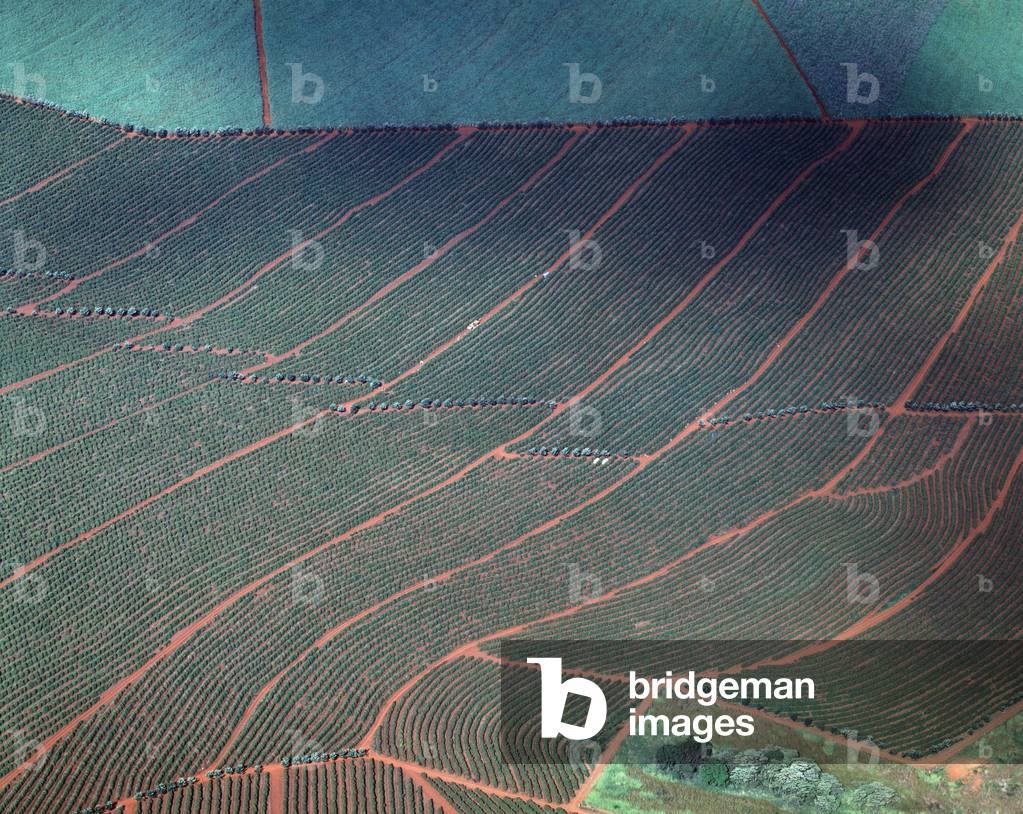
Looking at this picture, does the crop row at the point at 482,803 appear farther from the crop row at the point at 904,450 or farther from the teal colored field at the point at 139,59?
the teal colored field at the point at 139,59

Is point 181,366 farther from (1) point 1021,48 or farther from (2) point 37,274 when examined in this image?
(1) point 1021,48

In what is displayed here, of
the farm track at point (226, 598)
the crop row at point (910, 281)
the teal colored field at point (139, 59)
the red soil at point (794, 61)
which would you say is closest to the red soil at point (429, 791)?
the farm track at point (226, 598)

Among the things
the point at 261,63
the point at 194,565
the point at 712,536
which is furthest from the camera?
the point at 261,63

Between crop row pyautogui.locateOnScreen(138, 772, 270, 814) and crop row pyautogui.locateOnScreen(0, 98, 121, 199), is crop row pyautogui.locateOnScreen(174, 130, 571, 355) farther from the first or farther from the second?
crop row pyautogui.locateOnScreen(138, 772, 270, 814)

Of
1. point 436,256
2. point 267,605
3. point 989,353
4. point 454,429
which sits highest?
point 436,256

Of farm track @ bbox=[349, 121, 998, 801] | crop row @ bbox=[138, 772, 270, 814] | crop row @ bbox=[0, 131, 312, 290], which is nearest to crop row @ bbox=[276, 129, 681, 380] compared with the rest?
farm track @ bbox=[349, 121, 998, 801]

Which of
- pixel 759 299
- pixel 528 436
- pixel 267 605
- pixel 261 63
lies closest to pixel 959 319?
pixel 759 299

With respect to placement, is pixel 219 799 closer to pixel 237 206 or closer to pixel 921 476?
pixel 237 206

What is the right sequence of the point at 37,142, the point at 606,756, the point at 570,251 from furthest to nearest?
the point at 37,142 < the point at 570,251 < the point at 606,756
